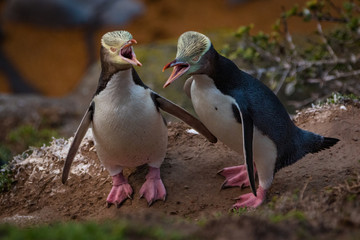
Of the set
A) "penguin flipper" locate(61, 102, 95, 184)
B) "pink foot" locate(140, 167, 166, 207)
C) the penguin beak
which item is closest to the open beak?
the penguin beak

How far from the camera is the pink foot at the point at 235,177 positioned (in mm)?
3373

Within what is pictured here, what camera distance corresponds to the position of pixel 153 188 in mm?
3273

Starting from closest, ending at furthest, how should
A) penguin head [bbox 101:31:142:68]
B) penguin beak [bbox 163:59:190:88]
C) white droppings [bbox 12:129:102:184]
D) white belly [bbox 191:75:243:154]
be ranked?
1. penguin beak [bbox 163:59:190:88]
2. penguin head [bbox 101:31:142:68]
3. white belly [bbox 191:75:243:154]
4. white droppings [bbox 12:129:102:184]

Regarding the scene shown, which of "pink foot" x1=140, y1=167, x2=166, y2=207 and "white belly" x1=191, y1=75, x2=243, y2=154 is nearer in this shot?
"white belly" x1=191, y1=75, x2=243, y2=154

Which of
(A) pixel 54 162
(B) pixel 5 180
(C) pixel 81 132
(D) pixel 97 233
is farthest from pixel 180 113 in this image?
(D) pixel 97 233

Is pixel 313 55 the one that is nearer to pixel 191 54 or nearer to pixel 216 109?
pixel 216 109

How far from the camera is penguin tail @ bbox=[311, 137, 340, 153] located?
330cm

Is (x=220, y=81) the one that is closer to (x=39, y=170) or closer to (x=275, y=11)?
(x=39, y=170)

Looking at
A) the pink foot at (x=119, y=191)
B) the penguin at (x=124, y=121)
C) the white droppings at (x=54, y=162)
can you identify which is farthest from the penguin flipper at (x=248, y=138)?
the white droppings at (x=54, y=162)

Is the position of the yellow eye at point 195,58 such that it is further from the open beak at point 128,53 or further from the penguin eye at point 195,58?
the open beak at point 128,53

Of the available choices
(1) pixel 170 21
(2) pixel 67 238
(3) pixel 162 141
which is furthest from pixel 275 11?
(2) pixel 67 238

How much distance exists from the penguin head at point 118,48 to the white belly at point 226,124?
444mm

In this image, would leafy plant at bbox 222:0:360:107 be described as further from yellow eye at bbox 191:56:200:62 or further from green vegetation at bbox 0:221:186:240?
green vegetation at bbox 0:221:186:240

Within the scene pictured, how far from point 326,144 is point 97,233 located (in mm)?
2135
